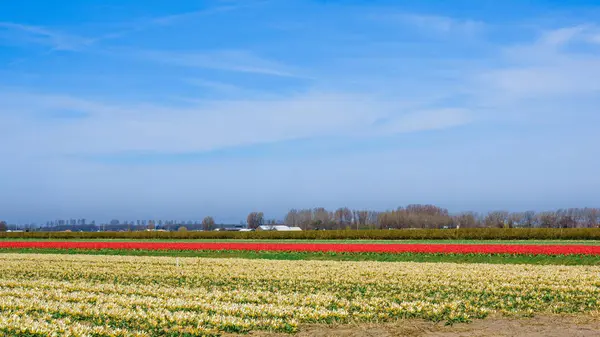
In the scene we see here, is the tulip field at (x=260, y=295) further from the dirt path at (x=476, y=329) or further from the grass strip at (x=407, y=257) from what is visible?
the grass strip at (x=407, y=257)

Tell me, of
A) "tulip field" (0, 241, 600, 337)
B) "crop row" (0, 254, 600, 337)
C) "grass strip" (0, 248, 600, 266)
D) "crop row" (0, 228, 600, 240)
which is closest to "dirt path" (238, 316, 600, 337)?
"tulip field" (0, 241, 600, 337)

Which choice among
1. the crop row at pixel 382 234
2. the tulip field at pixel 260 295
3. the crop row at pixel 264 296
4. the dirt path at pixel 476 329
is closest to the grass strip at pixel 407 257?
the tulip field at pixel 260 295

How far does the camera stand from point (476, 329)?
556 inches

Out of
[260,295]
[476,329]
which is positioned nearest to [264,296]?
[260,295]

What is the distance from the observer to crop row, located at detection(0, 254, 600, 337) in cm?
1434

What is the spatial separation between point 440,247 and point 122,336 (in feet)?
115

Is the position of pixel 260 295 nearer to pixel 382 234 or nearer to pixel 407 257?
pixel 407 257

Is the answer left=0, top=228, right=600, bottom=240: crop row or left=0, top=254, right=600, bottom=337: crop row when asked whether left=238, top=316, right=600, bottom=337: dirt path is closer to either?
left=0, top=254, right=600, bottom=337: crop row

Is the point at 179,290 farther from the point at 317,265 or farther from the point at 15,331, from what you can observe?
the point at 317,265

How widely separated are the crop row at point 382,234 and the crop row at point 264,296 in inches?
2001

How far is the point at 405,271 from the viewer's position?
26.8m

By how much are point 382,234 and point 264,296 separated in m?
64.9

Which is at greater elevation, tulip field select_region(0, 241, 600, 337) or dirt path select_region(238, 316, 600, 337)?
tulip field select_region(0, 241, 600, 337)

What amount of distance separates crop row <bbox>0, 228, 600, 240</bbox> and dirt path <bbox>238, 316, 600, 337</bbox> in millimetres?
64988
